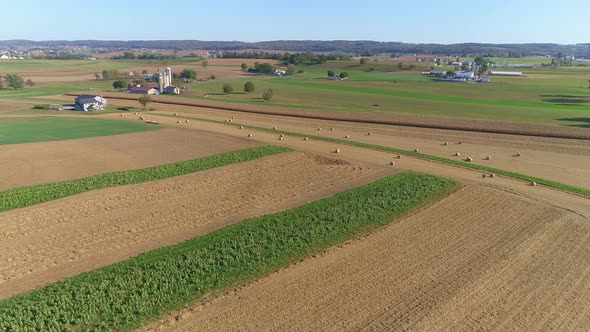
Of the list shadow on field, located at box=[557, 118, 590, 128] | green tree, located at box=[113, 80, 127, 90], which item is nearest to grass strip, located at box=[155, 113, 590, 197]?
shadow on field, located at box=[557, 118, 590, 128]

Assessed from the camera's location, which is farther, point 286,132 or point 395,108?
point 395,108

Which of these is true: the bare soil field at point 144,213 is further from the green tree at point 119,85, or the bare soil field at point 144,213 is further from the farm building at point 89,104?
the green tree at point 119,85

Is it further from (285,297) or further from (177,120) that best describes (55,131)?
(285,297)

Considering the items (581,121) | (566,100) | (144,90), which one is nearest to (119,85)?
(144,90)

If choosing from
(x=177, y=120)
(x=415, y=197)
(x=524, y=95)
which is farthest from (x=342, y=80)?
(x=415, y=197)

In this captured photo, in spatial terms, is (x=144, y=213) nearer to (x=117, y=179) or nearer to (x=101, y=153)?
(x=117, y=179)

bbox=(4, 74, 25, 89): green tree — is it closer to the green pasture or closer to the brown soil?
the brown soil

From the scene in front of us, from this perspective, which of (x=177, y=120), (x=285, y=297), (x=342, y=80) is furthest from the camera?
(x=342, y=80)
